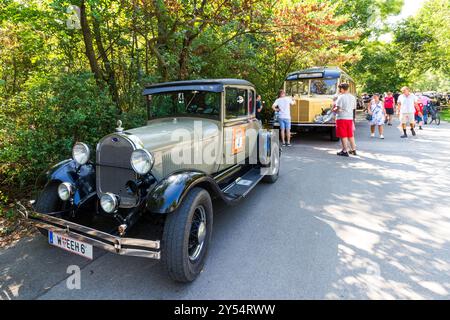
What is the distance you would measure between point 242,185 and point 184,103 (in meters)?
1.53

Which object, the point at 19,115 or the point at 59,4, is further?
the point at 59,4

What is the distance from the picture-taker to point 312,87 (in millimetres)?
11125

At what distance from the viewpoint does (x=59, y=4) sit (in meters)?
5.57

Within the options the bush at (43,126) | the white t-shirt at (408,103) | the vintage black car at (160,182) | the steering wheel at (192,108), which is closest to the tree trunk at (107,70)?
the bush at (43,126)

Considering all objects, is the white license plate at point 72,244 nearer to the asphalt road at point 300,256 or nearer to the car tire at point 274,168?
the asphalt road at point 300,256

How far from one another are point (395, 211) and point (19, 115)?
6.06 metres

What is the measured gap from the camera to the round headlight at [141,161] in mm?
2904

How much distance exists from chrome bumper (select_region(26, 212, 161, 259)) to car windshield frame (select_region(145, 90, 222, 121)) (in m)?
2.21

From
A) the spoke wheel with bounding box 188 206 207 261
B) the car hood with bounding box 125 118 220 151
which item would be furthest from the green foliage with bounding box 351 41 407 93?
the spoke wheel with bounding box 188 206 207 261

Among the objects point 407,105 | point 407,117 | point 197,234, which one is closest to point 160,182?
point 197,234

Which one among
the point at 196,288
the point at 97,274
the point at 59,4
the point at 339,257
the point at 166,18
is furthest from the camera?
the point at 166,18

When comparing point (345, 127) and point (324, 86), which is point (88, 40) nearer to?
point (345, 127)
